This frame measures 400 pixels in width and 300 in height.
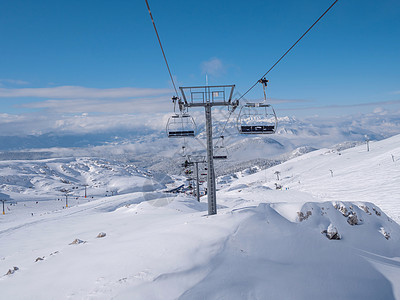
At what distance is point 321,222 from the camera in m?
13.8

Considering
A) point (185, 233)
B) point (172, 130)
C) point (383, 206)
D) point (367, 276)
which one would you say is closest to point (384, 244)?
point (367, 276)

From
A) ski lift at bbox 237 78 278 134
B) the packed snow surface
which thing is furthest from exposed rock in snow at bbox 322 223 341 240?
ski lift at bbox 237 78 278 134

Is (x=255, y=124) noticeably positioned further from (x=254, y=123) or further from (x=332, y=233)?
(x=332, y=233)

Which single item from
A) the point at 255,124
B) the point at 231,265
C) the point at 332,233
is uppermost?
the point at 255,124

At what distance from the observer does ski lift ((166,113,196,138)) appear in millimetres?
14891

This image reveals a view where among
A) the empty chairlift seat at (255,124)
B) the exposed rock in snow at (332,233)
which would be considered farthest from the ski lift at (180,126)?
the exposed rock in snow at (332,233)

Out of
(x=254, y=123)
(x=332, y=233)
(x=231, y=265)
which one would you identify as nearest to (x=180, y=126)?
(x=254, y=123)

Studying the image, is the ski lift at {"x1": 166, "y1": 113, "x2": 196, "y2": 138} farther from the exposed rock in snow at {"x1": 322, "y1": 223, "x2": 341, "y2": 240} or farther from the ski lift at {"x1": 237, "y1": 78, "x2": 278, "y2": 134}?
the exposed rock in snow at {"x1": 322, "y1": 223, "x2": 341, "y2": 240}

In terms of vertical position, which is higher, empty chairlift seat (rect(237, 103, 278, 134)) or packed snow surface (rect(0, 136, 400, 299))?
empty chairlift seat (rect(237, 103, 278, 134))

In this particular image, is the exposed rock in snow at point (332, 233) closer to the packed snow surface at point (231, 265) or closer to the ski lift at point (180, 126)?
the packed snow surface at point (231, 265)

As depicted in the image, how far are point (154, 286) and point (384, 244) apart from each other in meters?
14.4

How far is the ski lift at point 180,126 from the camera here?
14891 millimetres

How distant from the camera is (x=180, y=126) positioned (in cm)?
1538

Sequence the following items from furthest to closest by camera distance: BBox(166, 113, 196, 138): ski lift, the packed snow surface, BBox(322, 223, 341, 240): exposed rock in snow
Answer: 1. BBox(166, 113, 196, 138): ski lift
2. BBox(322, 223, 341, 240): exposed rock in snow
3. the packed snow surface
